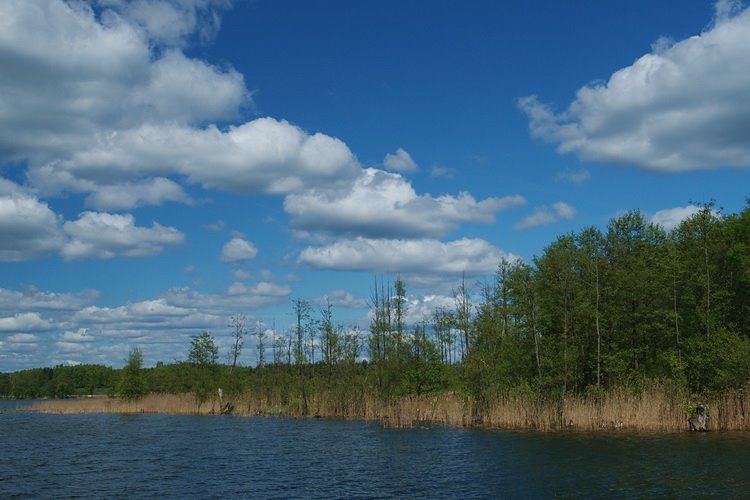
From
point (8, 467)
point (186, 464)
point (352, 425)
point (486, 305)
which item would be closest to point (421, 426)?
point (352, 425)

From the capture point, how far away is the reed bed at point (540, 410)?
123 feet

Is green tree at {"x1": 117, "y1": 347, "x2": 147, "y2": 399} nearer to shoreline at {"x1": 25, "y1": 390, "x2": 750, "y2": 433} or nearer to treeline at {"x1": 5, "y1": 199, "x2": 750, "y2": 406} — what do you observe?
shoreline at {"x1": 25, "y1": 390, "x2": 750, "y2": 433}

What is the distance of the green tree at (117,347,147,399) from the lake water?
33892mm

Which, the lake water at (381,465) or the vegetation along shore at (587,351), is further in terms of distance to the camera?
the vegetation along shore at (587,351)

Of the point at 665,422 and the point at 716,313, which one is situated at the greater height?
the point at 716,313

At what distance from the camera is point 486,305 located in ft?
172

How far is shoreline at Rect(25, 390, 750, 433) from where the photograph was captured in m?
37.5

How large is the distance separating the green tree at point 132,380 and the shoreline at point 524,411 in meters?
18.7

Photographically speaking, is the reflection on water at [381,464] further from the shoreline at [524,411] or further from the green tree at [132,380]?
the green tree at [132,380]

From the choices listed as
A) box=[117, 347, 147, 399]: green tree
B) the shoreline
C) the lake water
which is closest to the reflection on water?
the lake water

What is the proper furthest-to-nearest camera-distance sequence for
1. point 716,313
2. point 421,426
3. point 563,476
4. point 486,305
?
1. point 486,305
2. point 421,426
3. point 716,313
4. point 563,476

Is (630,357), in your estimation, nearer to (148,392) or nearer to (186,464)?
(186,464)

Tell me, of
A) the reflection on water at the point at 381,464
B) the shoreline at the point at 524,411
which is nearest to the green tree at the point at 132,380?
the shoreline at the point at 524,411

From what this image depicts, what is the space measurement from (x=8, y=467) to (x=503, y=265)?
3960cm
